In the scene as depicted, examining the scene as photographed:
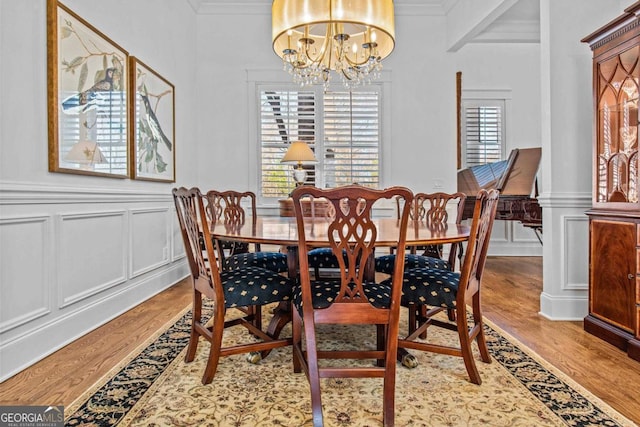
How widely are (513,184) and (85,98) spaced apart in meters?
4.65

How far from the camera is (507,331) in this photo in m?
2.51

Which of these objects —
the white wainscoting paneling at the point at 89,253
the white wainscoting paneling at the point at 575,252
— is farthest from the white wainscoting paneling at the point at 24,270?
the white wainscoting paneling at the point at 575,252

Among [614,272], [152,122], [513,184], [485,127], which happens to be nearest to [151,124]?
[152,122]

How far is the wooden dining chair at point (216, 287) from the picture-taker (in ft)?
5.82

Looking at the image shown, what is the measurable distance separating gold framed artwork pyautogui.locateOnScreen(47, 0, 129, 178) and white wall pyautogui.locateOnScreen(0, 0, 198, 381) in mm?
56

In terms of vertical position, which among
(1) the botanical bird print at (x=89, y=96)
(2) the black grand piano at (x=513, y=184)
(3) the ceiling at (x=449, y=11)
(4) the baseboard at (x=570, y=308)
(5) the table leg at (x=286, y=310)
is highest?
(3) the ceiling at (x=449, y=11)

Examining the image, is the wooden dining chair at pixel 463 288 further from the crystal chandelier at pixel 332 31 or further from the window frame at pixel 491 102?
the window frame at pixel 491 102

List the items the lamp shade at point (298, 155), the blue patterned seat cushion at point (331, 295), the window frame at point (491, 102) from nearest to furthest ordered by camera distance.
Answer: the blue patterned seat cushion at point (331, 295)
the lamp shade at point (298, 155)
the window frame at point (491, 102)

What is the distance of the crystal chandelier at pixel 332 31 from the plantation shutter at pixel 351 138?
133cm

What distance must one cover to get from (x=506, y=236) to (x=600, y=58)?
3.65 m

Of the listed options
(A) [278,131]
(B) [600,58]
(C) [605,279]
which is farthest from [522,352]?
(A) [278,131]

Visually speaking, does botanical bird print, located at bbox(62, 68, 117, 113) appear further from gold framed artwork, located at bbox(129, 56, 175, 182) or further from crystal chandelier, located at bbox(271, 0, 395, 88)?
crystal chandelier, located at bbox(271, 0, 395, 88)

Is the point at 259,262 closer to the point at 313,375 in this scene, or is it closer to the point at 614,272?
the point at 313,375

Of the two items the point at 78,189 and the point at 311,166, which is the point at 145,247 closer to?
the point at 78,189
